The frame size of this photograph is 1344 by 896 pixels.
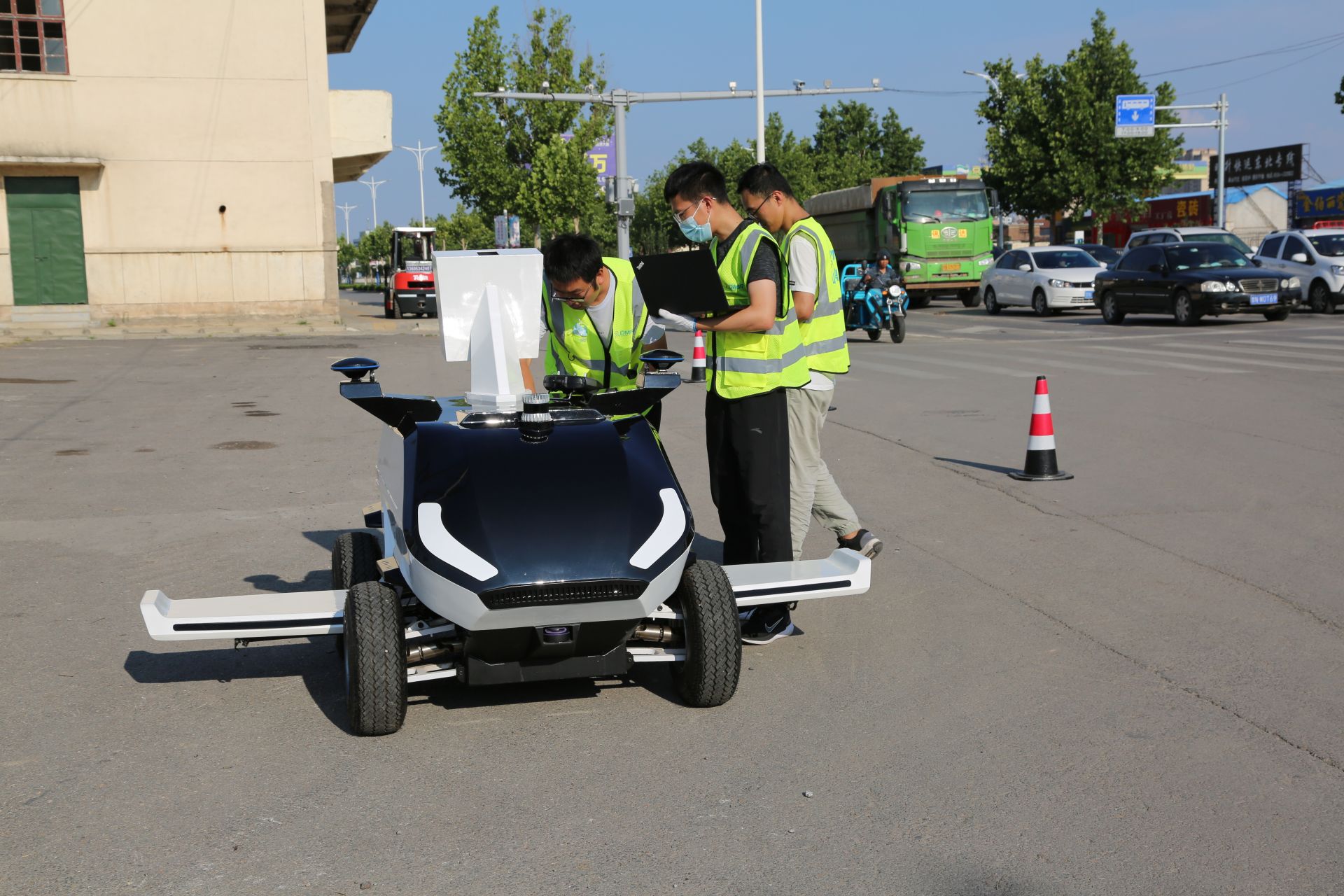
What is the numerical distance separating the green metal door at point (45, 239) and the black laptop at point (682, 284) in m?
28.9

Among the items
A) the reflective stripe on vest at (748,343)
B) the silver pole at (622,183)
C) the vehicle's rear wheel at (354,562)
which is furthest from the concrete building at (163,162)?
the reflective stripe on vest at (748,343)

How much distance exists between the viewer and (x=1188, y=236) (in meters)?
31.0

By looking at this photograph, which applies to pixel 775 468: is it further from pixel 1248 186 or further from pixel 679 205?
pixel 1248 186

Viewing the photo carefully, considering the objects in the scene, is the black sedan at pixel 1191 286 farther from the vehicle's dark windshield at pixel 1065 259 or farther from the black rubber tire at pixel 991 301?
the black rubber tire at pixel 991 301

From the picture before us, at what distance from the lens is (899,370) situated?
60.3 ft

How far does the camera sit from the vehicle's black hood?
4430mm

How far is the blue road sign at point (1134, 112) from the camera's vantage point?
4725cm

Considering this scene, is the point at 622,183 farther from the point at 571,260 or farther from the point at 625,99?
the point at 571,260

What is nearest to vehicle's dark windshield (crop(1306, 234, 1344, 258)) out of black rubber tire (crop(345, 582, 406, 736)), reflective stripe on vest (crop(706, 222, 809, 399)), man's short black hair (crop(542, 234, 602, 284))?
reflective stripe on vest (crop(706, 222, 809, 399))

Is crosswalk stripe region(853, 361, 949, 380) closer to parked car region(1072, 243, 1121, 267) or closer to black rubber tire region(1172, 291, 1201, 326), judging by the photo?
black rubber tire region(1172, 291, 1201, 326)

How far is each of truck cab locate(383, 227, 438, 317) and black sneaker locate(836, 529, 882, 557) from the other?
107ft

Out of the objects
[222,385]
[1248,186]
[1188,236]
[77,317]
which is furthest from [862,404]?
[1248,186]

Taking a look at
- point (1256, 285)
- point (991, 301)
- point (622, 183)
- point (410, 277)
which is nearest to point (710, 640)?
point (1256, 285)

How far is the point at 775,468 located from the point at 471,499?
1535 mm
